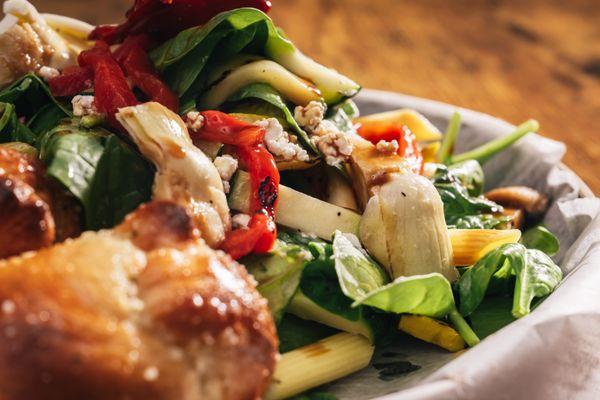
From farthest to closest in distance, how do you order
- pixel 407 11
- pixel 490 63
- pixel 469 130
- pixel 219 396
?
1. pixel 407 11
2. pixel 490 63
3. pixel 469 130
4. pixel 219 396

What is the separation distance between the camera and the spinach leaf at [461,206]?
3.54 m

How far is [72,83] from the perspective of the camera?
127 inches

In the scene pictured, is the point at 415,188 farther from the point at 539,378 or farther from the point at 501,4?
the point at 501,4

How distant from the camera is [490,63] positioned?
25.7ft

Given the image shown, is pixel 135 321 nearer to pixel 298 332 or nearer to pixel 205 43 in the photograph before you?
pixel 298 332

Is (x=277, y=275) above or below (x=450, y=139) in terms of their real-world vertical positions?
above

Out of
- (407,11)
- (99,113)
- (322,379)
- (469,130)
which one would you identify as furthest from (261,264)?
(407,11)

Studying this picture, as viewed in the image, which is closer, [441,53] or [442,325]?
[442,325]

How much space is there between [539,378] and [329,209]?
926mm

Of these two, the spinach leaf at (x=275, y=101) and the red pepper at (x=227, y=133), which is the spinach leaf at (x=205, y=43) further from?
the red pepper at (x=227, y=133)

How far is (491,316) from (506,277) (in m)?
0.17

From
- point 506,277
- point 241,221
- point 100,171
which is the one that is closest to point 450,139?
point 506,277

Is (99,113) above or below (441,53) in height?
above

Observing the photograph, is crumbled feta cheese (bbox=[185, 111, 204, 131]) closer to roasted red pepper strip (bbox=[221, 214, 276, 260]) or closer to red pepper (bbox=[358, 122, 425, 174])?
roasted red pepper strip (bbox=[221, 214, 276, 260])
